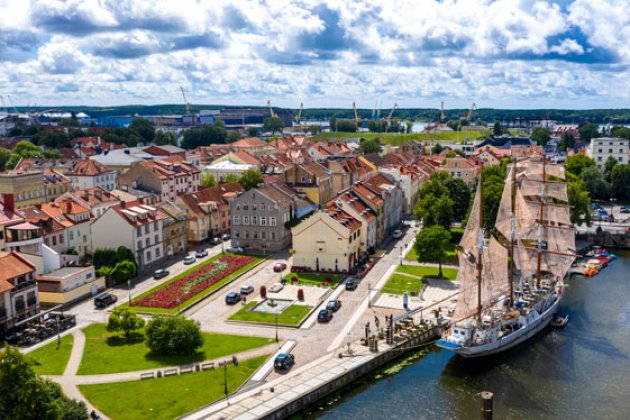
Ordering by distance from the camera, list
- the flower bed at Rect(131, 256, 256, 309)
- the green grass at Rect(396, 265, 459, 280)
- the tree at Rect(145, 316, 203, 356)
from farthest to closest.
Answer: the green grass at Rect(396, 265, 459, 280) < the flower bed at Rect(131, 256, 256, 309) < the tree at Rect(145, 316, 203, 356)

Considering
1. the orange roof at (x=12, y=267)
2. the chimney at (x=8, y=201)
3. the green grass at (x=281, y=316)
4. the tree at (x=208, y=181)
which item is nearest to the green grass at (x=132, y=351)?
the green grass at (x=281, y=316)

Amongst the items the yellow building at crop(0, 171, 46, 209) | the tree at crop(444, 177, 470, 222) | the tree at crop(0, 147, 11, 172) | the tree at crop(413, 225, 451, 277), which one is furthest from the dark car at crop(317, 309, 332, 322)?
the tree at crop(0, 147, 11, 172)

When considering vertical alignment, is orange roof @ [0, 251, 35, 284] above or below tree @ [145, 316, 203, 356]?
above

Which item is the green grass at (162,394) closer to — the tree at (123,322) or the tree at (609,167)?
the tree at (123,322)

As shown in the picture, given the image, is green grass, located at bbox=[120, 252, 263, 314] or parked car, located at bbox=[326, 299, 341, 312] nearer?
parked car, located at bbox=[326, 299, 341, 312]

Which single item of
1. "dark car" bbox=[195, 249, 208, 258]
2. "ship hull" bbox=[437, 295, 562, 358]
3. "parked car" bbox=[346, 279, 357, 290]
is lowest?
"ship hull" bbox=[437, 295, 562, 358]

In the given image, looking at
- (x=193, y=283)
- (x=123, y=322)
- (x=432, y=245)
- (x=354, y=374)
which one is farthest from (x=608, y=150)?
(x=123, y=322)

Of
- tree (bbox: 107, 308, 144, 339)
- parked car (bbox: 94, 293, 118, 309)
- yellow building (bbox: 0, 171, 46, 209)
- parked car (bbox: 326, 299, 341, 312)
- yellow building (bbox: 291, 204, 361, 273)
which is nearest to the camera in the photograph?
tree (bbox: 107, 308, 144, 339)

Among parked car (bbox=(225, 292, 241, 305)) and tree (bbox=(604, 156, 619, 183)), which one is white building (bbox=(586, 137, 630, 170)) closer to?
tree (bbox=(604, 156, 619, 183))
